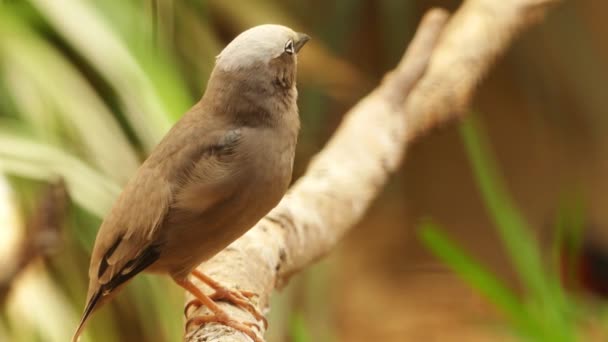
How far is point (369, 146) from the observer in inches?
86.5

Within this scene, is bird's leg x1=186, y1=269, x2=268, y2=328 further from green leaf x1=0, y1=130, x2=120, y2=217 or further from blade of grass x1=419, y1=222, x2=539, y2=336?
green leaf x1=0, y1=130, x2=120, y2=217

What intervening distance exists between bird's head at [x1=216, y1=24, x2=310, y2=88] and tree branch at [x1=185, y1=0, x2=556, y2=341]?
1.17 ft

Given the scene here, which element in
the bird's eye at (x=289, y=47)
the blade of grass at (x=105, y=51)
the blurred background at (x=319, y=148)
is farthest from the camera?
the blade of grass at (x=105, y=51)

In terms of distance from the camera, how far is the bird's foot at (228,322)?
5.20ft

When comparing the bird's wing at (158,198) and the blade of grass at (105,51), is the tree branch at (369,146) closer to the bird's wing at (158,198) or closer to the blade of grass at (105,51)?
the bird's wing at (158,198)

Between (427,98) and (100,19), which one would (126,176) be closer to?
(100,19)

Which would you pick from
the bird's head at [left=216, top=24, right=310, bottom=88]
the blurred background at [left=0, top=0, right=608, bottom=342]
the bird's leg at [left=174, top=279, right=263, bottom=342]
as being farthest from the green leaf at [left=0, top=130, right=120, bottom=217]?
the bird's head at [left=216, top=24, right=310, bottom=88]

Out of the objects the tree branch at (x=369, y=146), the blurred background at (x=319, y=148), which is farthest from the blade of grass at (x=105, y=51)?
the tree branch at (x=369, y=146)

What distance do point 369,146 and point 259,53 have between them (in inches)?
23.0

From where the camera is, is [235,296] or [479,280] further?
[479,280]

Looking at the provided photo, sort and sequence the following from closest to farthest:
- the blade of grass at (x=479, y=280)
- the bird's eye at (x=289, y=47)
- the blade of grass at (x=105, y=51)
Result: the bird's eye at (x=289, y=47)
the blade of grass at (x=479, y=280)
the blade of grass at (x=105, y=51)

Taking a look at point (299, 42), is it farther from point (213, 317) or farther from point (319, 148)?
point (319, 148)

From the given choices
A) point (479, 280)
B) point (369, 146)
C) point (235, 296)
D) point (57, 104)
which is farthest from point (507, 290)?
point (57, 104)

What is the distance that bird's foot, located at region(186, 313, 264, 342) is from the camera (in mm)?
1584
